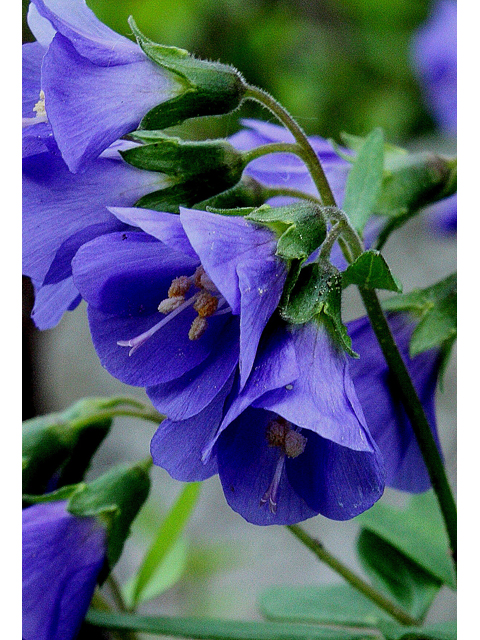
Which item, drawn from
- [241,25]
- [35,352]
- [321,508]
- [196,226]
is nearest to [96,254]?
[196,226]

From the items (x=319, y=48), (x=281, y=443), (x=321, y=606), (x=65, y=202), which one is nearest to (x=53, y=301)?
(x=65, y=202)

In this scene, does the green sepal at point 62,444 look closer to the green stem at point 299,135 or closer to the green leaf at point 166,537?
the green leaf at point 166,537

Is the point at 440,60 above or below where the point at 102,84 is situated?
below

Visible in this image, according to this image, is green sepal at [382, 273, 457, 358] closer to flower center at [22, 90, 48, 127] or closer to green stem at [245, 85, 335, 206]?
green stem at [245, 85, 335, 206]

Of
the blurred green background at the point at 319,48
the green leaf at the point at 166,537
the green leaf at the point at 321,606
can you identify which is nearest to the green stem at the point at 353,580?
the green leaf at the point at 321,606

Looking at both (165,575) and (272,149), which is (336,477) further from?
(165,575)

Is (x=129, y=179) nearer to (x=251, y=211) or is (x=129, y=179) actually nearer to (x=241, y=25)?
(x=251, y=211)
